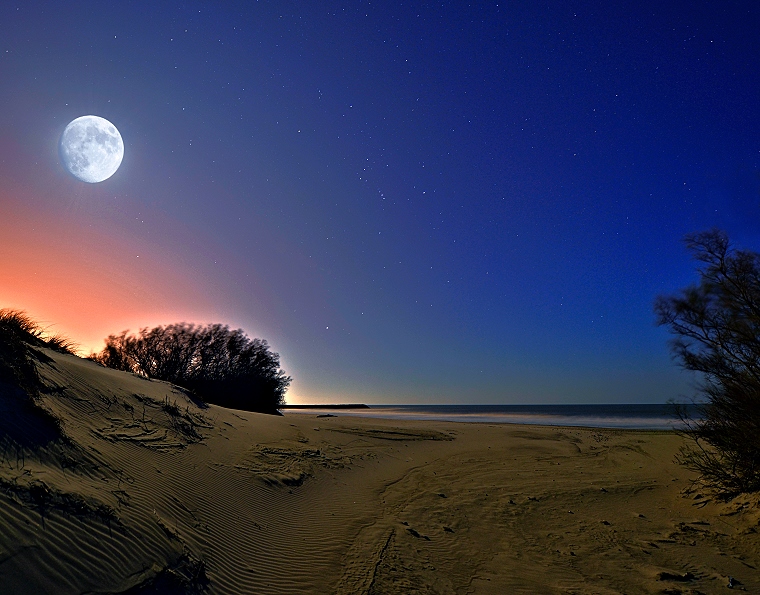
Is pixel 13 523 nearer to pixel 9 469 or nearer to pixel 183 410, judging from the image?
pixel 9 469

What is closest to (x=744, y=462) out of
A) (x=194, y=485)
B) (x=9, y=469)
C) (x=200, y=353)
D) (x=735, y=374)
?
(x=735, y=374)

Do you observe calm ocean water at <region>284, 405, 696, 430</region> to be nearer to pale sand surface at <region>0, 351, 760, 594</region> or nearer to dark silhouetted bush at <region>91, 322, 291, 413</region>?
pale sand surface at <region>0, 351, 760, 594</region>

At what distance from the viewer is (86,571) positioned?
4828mm

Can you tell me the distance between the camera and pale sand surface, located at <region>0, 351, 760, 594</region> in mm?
5426

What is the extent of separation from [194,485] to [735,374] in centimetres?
1172

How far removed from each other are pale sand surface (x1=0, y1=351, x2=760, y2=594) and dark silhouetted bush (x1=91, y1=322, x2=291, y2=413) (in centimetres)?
2268

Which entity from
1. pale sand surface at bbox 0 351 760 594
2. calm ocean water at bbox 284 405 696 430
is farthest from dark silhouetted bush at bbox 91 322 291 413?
pale sand surface at bbox 0 351 760 594

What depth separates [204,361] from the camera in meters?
37.8

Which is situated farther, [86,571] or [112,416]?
[112,416]

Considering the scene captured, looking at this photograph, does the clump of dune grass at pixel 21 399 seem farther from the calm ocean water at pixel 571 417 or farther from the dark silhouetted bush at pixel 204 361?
the dark silhouetted bush at pixel 204 361

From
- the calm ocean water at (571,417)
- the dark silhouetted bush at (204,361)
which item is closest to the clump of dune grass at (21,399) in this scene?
the calm ocean water at (571,417)

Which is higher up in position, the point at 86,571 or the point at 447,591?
the point at 86,571

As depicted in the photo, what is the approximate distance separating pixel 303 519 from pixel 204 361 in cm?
3150

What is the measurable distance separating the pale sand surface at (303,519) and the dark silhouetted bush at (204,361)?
74.4 feet
